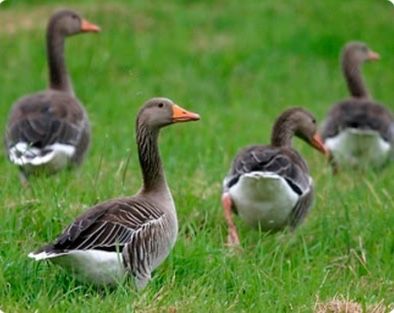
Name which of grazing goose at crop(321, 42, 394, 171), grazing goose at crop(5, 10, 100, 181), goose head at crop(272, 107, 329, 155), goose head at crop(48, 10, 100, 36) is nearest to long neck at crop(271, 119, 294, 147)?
goose head at crop(272, 107, 329, 155)

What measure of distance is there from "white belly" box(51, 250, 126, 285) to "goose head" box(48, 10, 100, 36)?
19.4 feet

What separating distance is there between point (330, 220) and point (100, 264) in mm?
2840

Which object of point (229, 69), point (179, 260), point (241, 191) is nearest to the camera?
point (179, 260)

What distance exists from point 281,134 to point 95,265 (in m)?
3.23

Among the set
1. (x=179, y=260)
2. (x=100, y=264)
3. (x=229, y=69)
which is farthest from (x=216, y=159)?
(x=229, y=69)

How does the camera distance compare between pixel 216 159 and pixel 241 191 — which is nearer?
pixel 241 191

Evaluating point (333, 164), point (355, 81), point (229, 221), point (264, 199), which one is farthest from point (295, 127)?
point (355, 81)

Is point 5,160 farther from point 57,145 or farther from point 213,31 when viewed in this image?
point 213,31

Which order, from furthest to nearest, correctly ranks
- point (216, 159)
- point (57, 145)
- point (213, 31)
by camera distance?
point (213, 31) → point (216, 159) → point (57, 145)

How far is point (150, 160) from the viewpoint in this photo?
802 cm

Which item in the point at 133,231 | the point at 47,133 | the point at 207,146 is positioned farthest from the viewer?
the point at 207,146

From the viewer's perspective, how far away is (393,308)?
748 centimetres

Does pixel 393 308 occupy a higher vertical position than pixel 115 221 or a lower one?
lower

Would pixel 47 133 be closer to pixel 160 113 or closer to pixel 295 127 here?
pixel 295 127
